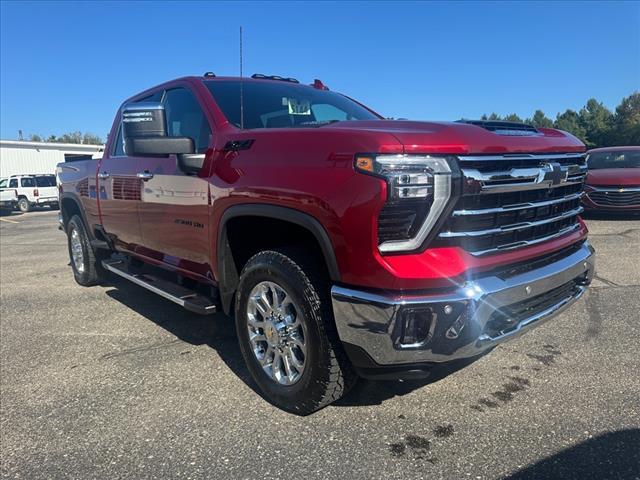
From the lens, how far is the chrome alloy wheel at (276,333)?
287 cm

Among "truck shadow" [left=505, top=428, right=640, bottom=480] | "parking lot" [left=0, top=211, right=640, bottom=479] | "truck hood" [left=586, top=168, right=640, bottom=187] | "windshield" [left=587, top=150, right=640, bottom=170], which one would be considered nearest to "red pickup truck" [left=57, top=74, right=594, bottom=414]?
"parking lot" [left=0, top=211, right=640, bottom=479]

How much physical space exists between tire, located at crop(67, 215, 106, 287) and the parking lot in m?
1.52

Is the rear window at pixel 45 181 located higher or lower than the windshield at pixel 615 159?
lower

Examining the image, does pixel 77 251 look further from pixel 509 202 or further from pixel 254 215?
pixel 509 202

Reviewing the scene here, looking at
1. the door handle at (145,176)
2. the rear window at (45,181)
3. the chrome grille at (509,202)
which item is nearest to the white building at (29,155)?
the rear window at (45,181)

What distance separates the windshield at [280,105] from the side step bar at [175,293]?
1.28 m

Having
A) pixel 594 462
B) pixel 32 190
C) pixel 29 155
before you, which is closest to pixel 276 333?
pixel 594 462

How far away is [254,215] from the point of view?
2992 mm

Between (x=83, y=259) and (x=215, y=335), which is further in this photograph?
(x=83, y=259)

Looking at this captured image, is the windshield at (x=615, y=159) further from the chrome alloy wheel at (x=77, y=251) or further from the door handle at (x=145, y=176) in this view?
the chrome alloy wheel at (x=77, y=251)

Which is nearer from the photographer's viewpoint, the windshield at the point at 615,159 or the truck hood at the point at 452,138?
the truck hood at the point at 452,138

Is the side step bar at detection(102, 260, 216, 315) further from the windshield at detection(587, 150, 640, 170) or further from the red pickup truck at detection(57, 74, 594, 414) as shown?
the windshield at detection(587, 150, 640, 170)

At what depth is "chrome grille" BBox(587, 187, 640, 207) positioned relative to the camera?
10.2 meters

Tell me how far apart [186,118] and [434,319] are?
2.60 m
